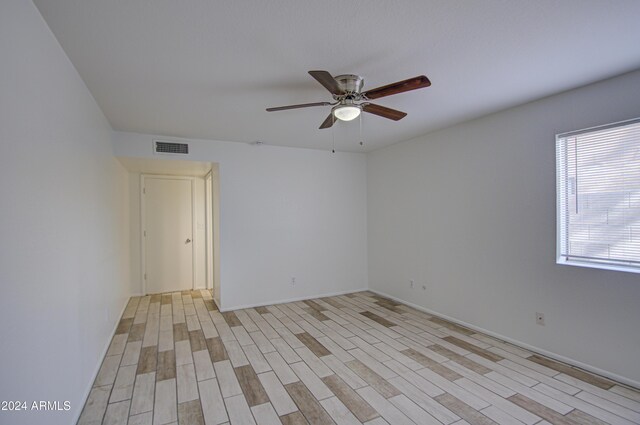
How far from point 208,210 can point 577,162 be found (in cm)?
532

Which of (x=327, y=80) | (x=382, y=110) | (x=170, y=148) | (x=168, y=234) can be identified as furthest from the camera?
(x=168, y=234)

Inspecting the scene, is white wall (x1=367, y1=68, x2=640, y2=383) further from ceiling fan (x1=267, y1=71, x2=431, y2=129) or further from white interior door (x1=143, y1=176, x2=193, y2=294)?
white interior door (x1=143, y1=176, x2=193, y2=294)

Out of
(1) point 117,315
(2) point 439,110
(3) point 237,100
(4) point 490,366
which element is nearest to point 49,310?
(3) point 237,100

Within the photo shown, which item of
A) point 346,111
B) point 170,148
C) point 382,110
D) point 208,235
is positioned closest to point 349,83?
point 346,111

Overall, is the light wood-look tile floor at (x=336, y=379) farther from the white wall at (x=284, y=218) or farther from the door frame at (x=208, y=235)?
the door frame at (x=208, y=235)

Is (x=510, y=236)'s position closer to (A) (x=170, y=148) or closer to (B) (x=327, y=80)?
(B) (x=327, y=80)

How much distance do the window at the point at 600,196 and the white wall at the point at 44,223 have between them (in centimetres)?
391

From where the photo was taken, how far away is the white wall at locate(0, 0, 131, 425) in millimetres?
1327

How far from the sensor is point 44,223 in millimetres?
1701

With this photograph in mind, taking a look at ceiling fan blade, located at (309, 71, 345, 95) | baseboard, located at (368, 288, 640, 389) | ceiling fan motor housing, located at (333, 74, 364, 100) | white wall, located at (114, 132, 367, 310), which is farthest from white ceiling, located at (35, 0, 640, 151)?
baseboard, located at (368, 288, 640, 389)

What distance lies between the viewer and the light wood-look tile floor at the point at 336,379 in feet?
7.27

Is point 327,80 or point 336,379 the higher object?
point 327,80

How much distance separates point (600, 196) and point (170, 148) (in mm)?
4769

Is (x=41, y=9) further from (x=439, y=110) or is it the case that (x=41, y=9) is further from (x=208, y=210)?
(x=208, y=210)
